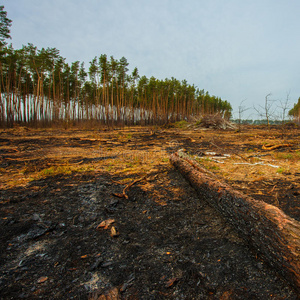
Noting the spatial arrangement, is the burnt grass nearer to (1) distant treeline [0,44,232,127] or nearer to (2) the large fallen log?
(2) the large fallen log

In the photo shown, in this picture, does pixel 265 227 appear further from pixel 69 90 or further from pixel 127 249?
pixel 69 90

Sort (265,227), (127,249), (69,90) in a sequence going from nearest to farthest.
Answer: (265,227), (127,249), (69,90)

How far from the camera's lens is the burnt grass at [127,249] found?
5.40ft

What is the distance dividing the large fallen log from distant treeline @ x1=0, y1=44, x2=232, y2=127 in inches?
949

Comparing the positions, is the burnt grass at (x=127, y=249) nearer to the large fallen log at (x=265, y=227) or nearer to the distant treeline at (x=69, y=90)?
the large fallen log at (x=265, y=227)

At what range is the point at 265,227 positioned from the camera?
1982 millimetres

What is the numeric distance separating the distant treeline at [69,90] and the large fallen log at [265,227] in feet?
79.1

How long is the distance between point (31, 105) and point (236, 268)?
131 ft

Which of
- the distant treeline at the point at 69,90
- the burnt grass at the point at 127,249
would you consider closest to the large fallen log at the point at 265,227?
the burnt grass at the point at 127,249

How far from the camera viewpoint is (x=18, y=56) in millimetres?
27297

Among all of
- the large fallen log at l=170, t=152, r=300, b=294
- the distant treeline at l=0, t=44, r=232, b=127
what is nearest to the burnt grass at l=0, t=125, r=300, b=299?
the large fallen log at l=170, t=152, r=300, b=294

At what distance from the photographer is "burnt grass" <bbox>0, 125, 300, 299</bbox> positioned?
5.40 ft

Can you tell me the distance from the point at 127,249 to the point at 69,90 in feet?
144

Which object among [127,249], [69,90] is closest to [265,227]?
[127,249]
